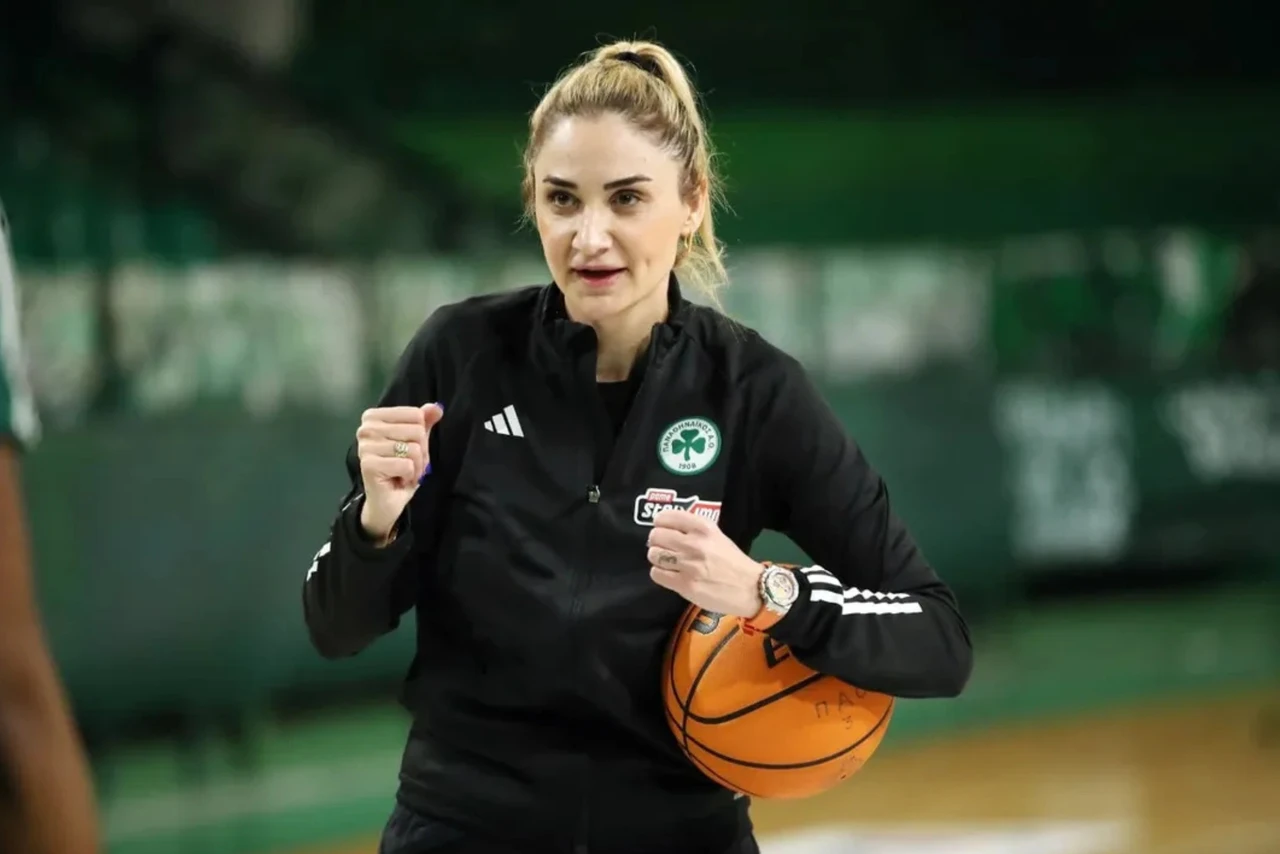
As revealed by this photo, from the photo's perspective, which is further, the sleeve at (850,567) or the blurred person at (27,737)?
the sleeve at (850,567)

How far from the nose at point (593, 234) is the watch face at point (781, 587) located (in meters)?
0.49

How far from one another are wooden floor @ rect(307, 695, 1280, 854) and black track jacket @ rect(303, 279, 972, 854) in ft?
9.53

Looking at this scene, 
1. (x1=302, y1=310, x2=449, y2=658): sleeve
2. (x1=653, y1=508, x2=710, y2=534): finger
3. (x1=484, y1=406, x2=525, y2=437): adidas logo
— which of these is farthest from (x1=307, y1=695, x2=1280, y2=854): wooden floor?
(x1=653, y1=508, x2=710, y2=534): finger

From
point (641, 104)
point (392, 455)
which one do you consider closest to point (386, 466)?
point (392, 455)

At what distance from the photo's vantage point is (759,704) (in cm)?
213

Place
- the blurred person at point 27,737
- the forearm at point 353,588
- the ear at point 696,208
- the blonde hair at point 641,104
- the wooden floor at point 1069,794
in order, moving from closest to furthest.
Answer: the blurred person at point 27,737 → the forearm at point 353,588 → the blonde hair at point 641,104 → the ear at point 696,208 → the wooden floor at point 1069,794

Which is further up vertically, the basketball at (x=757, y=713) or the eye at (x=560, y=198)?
the eye at (x=560, y=198)

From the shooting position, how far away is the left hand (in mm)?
1977

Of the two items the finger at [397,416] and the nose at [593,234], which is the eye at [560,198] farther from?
the finger at [397,416]

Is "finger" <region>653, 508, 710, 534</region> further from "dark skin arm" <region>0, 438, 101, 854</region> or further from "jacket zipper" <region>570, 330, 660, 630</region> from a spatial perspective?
"dark skin arm" <region>0, 438, 101, 854</region>

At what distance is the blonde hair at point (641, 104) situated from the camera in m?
2.19

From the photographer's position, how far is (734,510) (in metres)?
2.24

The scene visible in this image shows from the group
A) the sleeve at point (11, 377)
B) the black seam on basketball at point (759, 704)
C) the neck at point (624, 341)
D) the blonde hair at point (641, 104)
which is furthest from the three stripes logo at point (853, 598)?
the sleeve at point (11, 377)

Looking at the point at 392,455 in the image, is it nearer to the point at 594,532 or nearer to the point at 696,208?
the point at 594,532
